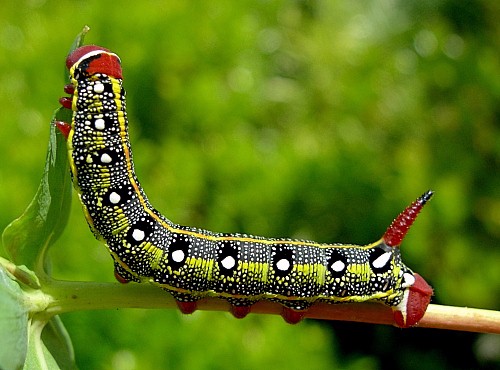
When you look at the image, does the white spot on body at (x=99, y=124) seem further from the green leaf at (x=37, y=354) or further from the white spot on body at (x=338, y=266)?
the white spot on body at (x=338, y=266)

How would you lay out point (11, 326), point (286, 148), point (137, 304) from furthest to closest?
point (286, 148) → point (137, 304) → point (11, 326)

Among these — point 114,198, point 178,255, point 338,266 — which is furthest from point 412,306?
point 114,198

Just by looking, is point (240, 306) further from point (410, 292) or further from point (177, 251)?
point (410, 292)

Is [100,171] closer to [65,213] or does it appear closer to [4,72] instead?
[65,213]

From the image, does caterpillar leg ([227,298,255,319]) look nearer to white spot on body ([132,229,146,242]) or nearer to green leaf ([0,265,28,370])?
white spot on body ([132,229,146,242])

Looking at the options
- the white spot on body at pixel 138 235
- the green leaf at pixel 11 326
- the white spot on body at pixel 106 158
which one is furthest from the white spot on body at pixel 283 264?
the green leaf at pixel 11 326

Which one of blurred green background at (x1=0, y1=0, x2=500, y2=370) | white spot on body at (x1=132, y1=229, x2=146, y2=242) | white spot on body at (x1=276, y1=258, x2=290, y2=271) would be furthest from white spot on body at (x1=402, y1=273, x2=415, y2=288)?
blurred green background at (x1=0, y1=0, x2=500, y2=370)
